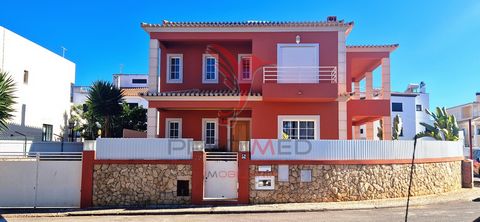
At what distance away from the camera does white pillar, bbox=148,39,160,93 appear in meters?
19.1

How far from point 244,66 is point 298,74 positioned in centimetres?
308

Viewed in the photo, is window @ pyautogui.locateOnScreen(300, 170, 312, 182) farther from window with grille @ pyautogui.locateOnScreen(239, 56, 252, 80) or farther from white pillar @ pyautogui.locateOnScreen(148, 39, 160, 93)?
white pillar @ pyautogui.locateOnScreen(148, 39, 160, 93)

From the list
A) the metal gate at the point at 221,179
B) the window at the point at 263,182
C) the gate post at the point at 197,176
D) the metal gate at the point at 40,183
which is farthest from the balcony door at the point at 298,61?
the metal gate at the point at 40,183

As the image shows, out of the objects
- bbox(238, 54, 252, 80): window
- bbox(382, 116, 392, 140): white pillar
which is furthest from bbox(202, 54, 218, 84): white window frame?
bbox(382, 116, 392, 140): white pillar

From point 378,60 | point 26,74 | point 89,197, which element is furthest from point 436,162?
point 26,74

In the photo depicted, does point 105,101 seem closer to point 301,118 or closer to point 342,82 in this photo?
point 301,118

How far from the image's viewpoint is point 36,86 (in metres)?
25.1

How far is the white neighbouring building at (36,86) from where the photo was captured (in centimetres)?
2245

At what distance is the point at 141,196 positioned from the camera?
14.6 metres

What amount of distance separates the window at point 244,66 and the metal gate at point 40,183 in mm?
9435

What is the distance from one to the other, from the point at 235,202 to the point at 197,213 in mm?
1745

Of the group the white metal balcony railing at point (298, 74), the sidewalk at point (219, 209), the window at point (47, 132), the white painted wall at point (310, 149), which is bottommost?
the sidewalk at point (219, 209)

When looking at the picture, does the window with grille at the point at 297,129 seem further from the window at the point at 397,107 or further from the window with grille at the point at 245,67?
the window at the point at 397,107

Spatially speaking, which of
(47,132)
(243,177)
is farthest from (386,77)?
(47,132)
